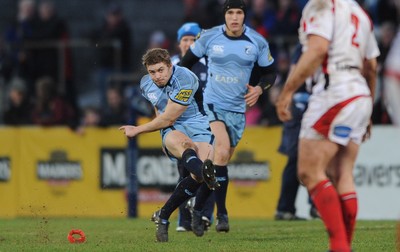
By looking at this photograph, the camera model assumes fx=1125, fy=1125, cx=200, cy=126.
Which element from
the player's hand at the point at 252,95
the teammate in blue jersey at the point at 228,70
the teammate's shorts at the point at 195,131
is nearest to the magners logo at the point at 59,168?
the teammate in blue jersey at the point at 228,70

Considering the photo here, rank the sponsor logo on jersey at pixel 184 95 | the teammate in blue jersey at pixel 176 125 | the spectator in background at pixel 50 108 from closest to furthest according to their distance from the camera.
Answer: the teammate in blue jersey at pixel 176 125 < the sponsor logo on jersey at pixel 184 95 < the spectator in background at pixel 50 108

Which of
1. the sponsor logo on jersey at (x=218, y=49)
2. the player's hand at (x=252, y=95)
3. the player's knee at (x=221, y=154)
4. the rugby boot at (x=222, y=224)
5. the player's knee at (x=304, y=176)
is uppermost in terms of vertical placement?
the sponsor logo on jersey at (x=218, y=49)

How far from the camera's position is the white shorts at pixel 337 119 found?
859cm

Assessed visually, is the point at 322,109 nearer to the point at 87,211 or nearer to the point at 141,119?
the point at 141,119

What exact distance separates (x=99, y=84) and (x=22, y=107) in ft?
7.19

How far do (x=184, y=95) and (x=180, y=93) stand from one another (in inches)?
2.0

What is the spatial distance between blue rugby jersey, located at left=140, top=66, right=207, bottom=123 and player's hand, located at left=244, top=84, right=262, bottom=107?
0.70 metres

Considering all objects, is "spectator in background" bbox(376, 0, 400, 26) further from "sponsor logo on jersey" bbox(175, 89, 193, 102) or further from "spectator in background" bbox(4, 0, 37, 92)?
"sponsor logo on jersey" bbox(175, 89, 193, 102)

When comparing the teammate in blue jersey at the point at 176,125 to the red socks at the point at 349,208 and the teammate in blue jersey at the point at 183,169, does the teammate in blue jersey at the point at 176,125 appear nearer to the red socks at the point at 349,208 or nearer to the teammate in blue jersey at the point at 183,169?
the teammate in blue jersey at the point at 183,169

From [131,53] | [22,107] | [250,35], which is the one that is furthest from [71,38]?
[250,35]

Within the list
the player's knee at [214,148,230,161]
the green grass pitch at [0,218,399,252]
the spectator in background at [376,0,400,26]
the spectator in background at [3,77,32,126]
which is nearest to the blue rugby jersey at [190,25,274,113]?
the player's knee at [214,148,230,161]

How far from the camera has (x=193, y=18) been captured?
2155cm

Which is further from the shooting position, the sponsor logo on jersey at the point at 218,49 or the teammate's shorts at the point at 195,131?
the sponsor logo on jersey at the point at 218,49

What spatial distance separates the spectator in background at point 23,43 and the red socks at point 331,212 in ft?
49.6
